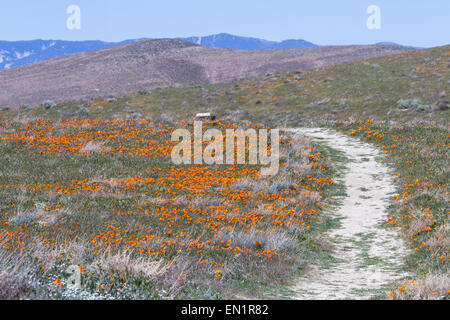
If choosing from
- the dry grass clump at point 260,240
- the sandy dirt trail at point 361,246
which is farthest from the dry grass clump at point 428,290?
the dry grass clump at point 260,240

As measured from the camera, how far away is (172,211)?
11.7m

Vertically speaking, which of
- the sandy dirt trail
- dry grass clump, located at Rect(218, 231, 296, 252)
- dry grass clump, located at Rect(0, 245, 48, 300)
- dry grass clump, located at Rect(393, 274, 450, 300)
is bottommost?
the sandy dirt trail

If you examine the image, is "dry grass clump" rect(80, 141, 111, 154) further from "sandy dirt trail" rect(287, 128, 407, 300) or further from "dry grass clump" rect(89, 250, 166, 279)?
"dry grass clump" rect(89, 250, 166, 279)

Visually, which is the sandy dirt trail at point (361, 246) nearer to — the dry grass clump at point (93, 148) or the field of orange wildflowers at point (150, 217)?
the field of orange wildflowers at point (150, 217)

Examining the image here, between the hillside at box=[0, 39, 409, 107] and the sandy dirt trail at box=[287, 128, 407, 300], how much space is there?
56.4 m

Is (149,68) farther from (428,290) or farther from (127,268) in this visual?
→ (428,290)

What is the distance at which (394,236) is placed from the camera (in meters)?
10.8

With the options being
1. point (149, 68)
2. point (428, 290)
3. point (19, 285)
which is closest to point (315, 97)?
point (428, 290)

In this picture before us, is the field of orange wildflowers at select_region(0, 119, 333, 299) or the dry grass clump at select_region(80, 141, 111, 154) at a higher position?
the dry grass clump at select_region(80, 141, 111, 154)

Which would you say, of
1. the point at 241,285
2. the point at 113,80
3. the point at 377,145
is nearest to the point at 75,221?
the point at 241,285

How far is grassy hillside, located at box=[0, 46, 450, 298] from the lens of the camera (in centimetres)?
701

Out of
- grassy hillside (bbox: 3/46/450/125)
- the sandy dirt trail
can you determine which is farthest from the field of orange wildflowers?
grassy hillside (bbox: 3/46/450/125)

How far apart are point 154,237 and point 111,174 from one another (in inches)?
289

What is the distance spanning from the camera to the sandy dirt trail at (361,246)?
309 inches
